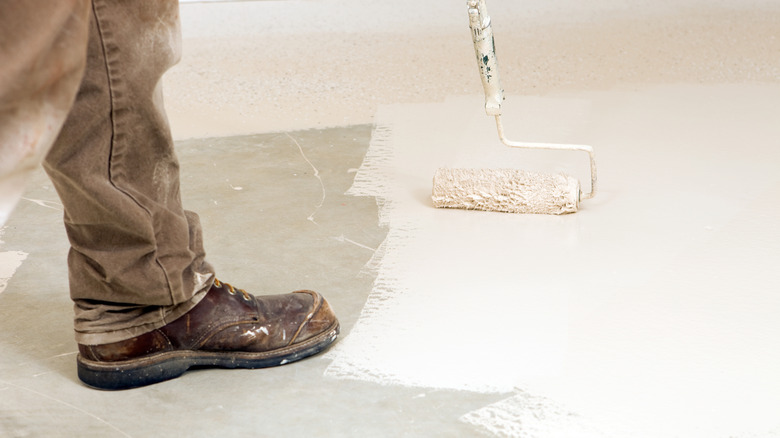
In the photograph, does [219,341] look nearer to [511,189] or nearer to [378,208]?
[378,208]

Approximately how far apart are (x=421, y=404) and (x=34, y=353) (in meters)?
0.72

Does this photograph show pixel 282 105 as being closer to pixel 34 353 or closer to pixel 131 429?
pixel 34 353

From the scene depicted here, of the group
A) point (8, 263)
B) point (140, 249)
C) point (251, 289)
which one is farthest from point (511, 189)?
point (8, 263)

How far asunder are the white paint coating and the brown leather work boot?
8 centimetres

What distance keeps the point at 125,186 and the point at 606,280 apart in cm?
98

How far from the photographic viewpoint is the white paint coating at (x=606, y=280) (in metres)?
1.37

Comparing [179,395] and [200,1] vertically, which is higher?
[200,1]

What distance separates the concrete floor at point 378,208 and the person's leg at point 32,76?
66 cm

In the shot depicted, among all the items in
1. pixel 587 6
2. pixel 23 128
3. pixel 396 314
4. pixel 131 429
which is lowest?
pixel 131 429

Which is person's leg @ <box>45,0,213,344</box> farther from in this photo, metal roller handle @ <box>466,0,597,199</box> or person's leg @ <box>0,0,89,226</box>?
metal roller handle @ <box>466,0,597,199</box>

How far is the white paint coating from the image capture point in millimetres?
1368

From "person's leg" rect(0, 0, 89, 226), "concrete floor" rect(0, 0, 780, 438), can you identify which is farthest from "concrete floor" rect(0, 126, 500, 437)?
"person's leg" rect(0, 0, 89, 226)

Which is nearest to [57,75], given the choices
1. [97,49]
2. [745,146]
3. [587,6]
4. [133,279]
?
[97,49]

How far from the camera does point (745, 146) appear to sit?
8.11 feet
